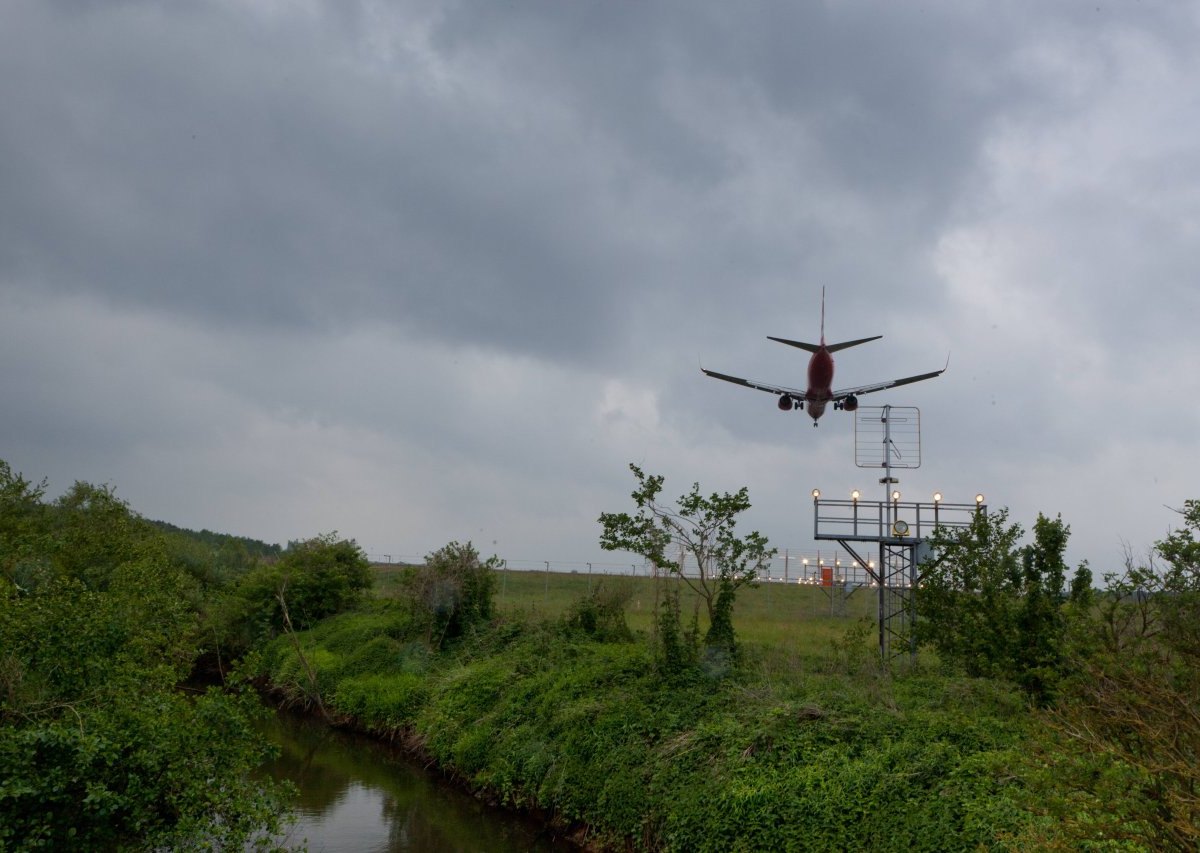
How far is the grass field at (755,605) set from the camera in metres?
28.6

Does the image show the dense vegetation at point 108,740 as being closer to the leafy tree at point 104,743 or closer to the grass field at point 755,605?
the leafy tree at point 104,743

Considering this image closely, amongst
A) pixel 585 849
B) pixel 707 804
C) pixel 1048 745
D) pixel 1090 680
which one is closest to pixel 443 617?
pixel 585 849

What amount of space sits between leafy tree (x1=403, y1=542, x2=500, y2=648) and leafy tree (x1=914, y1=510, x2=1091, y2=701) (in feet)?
53.8

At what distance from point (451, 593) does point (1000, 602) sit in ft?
62.8

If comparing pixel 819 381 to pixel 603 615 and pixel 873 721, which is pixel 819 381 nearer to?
pixel 603 615

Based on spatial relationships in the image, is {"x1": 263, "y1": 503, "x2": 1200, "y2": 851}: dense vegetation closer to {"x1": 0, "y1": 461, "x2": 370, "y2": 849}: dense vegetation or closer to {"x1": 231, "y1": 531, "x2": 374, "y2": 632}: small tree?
{"x1": 0, "y1": 461, "x2": 370, "y2": 849}: dense vegetation

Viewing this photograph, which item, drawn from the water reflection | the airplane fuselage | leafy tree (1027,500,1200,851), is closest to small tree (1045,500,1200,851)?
leafy tree (1027,500,1200,851)

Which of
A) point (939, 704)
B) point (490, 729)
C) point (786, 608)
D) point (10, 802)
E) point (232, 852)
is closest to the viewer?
point (10, 802)

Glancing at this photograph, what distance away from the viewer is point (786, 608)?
150 ft

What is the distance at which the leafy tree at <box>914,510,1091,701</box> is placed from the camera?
18531mm

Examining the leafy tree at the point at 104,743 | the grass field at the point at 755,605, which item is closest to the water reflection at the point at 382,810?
the leafy tree at the point at 104,743

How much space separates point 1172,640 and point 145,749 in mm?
15888

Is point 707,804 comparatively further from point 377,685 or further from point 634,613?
point 634,613

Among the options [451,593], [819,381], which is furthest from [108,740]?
[819,381]
